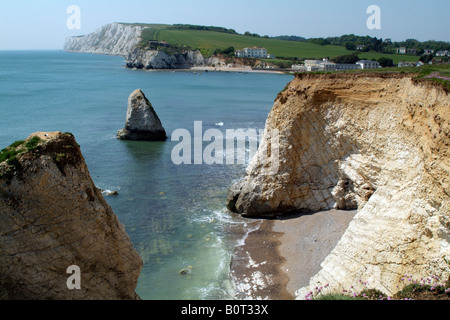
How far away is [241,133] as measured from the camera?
167 ft

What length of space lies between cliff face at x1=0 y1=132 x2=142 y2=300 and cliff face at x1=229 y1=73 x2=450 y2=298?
9769mm

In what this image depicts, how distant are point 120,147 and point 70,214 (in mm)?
35200

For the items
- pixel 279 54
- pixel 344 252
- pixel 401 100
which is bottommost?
pixel 344 252

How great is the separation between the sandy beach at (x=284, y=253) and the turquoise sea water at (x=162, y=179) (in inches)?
37.0

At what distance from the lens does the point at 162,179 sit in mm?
34031

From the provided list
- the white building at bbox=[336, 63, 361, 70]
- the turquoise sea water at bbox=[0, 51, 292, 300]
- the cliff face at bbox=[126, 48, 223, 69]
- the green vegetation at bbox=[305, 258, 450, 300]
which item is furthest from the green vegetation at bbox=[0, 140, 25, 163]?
the cliff face at bbox=[126, 48, 223, 69]

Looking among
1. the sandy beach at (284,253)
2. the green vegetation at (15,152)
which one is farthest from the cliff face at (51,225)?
the sandy beach at (284,253)

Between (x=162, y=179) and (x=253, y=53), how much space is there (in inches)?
6395

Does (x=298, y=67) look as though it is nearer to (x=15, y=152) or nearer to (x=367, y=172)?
(x=367, y=172)

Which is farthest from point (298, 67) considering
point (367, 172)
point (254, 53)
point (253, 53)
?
point (367, 172)

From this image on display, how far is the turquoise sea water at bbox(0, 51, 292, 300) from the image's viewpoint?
20031mm

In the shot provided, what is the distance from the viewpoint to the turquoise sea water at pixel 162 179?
20031 millimetres
